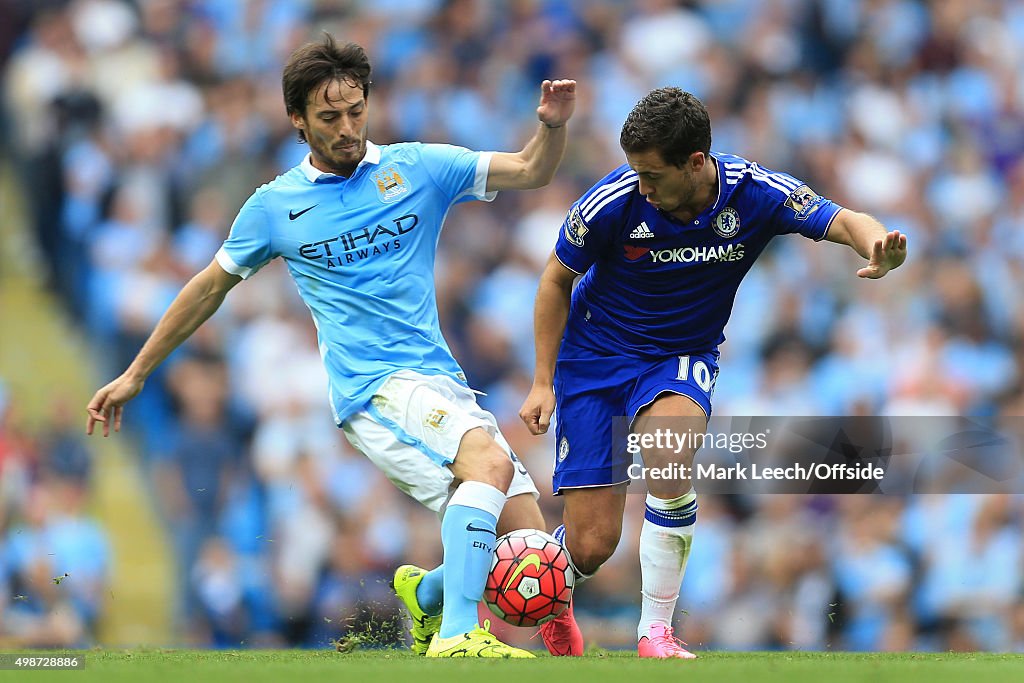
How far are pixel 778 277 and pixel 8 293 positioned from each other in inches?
243

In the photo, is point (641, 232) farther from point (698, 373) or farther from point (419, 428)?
point (419, 428)

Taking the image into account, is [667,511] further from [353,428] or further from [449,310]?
[449,310]

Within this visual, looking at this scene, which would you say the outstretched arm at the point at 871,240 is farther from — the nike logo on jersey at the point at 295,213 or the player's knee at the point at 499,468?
the nike logo on jersey at the point at 295,213

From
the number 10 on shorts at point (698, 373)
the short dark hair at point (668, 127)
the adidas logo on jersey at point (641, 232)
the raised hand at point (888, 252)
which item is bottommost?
the number 10 on shorts at point (698, 373)

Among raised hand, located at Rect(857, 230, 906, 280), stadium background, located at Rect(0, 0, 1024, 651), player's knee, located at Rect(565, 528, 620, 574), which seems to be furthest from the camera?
stadium background, located at Rect(0, 0, 1024, 651)

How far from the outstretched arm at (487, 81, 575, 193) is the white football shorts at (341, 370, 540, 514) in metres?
0.99

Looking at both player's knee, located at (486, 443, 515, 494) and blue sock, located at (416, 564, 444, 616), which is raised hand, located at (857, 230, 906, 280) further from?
blue sock, located at (416, 564, 444, 616)

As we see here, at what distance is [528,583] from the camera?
18.6 feet

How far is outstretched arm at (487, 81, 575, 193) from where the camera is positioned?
5961 mm

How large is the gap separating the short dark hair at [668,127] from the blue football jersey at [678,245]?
324mm

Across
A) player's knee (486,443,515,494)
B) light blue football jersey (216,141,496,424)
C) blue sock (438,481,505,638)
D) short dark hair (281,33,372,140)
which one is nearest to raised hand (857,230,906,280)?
player's knee (486,443,515,494)

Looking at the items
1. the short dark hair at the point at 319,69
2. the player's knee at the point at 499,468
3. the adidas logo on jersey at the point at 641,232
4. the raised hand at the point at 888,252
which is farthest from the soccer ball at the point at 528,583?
the short dark hair at the point at 319,69

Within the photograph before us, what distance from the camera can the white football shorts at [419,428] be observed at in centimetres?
575

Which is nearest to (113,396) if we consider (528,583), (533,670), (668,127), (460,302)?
(528,583)
